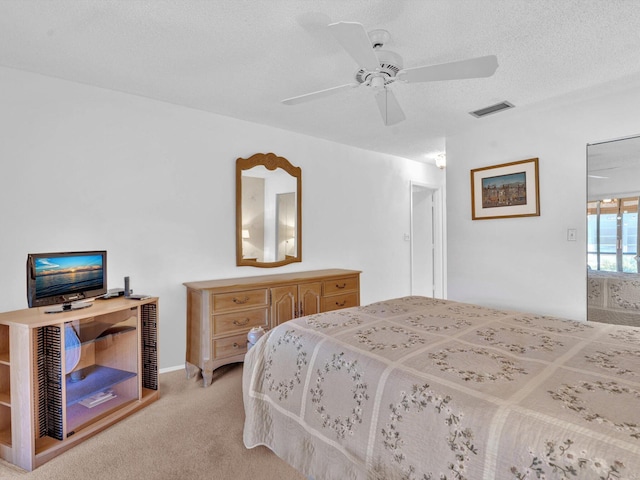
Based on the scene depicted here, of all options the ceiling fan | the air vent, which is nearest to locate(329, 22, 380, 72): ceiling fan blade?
the ceiling fan

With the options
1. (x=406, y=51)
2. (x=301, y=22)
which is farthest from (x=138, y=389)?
(x=406, y=51)

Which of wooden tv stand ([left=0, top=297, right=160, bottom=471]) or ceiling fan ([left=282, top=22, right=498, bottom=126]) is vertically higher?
ceiling fan ([left=282, top=22, right=498, bottom=126])

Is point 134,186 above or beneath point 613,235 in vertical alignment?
above

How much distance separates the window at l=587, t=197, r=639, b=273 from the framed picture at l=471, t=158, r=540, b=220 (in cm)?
45

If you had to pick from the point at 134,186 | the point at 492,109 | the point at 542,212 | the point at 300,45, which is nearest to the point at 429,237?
the point at 542,212

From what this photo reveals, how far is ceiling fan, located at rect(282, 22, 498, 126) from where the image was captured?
1481 millimetres

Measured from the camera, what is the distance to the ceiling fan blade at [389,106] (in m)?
2.15

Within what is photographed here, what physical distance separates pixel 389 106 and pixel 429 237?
3.70 metres

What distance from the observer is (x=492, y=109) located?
3.03 m

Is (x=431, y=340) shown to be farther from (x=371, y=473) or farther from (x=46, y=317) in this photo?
(x=46, y=317)

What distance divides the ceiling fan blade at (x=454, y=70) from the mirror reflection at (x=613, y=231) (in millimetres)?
1716

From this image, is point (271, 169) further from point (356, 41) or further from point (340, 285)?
point (356, 41)

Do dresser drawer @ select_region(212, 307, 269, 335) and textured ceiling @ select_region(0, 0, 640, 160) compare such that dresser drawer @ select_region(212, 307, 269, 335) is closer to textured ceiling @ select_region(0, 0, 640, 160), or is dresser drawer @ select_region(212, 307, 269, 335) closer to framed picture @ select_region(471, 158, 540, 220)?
textured ceiling @ select_region(0, 0, 640, 160)

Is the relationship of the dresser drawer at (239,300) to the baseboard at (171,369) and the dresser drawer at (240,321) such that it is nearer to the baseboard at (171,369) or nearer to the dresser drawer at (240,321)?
the dresser drawer at (240,321)
